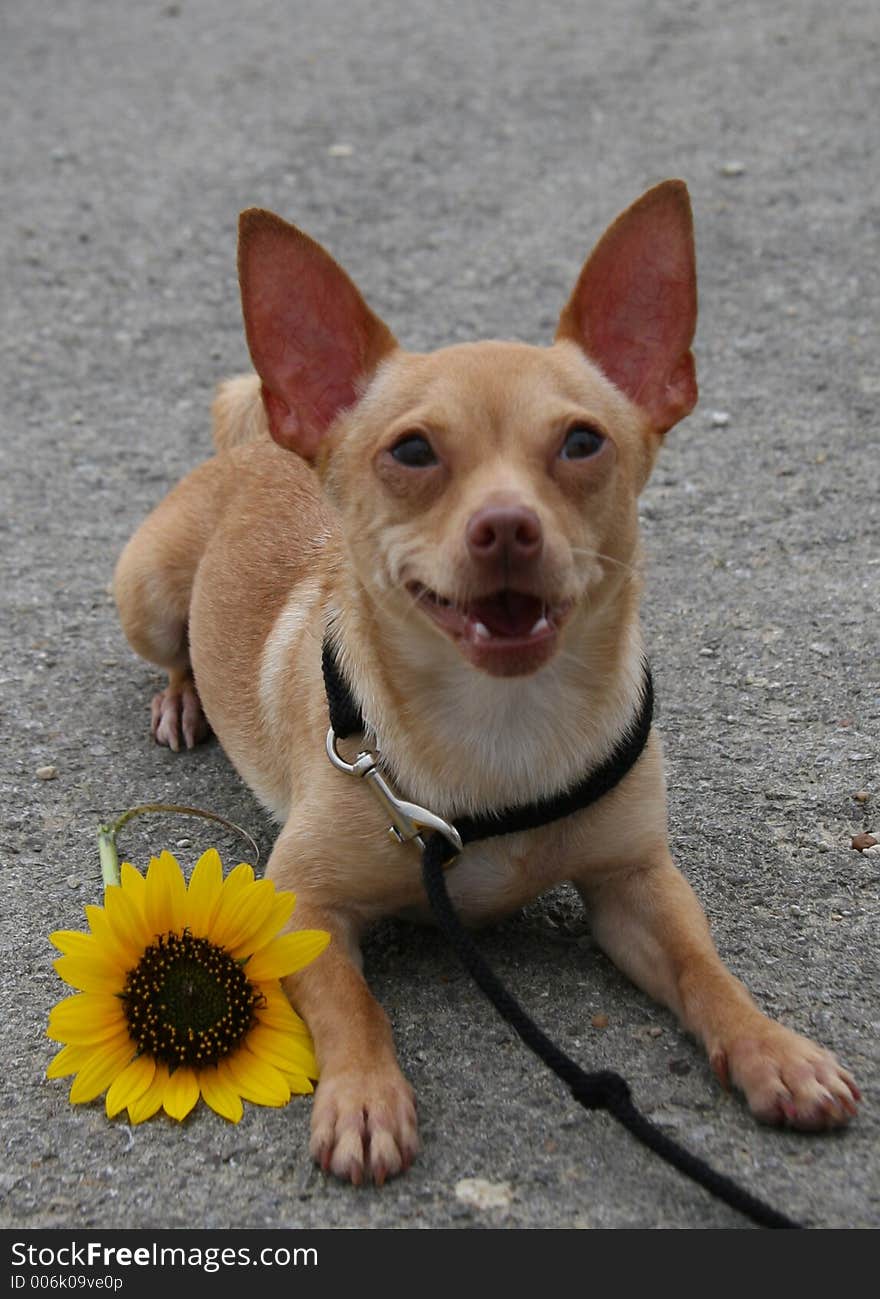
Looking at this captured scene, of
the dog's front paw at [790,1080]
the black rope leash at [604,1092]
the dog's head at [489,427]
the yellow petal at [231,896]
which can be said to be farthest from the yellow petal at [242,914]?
the dog's front paw at [790,1080]

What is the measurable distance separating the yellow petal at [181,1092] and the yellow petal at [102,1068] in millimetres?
100

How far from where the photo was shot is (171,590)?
4.45m

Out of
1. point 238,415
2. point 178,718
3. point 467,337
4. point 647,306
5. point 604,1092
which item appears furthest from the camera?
point 467,337

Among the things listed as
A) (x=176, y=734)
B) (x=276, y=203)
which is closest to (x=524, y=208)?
(x=276, y=203)

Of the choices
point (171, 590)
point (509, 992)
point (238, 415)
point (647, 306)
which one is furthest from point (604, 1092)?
point (238, 415)

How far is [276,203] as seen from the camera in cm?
783

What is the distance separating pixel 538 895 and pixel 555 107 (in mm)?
6475

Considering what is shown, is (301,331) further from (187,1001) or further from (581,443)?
(187,1001)

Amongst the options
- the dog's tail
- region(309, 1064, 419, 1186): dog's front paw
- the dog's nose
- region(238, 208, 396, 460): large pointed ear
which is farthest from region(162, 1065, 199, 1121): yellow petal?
the dog's tail

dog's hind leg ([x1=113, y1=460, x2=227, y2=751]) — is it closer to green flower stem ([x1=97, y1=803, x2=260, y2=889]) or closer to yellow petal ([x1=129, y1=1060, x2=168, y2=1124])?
green flower stem ([x1=97, y1=803, x2=260, y2=889])

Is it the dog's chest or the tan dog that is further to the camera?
the dog's chest

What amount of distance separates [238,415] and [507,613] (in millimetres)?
2225

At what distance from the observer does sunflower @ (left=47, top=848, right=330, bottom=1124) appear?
2805 millimetres

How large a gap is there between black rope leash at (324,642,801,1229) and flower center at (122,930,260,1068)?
418 millimetres
